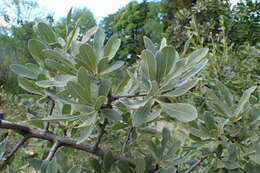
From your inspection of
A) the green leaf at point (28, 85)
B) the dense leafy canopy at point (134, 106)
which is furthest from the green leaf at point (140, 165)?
the green leaf at point (28, 85)

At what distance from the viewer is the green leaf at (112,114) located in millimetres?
370

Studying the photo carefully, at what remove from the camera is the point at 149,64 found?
35 centimetres

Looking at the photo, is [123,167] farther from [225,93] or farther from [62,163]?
[225,93]

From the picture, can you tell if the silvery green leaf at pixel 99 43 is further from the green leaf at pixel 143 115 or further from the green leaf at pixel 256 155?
the green leaf at pixel 256 155

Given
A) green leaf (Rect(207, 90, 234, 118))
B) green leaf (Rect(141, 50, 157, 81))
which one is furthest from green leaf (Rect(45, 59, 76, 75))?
green leaf (Rect(207, 90, 234, 118))

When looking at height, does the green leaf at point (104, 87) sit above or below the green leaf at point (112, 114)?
above

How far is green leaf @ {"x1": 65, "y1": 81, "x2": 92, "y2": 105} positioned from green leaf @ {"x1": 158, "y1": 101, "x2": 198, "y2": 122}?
11cm

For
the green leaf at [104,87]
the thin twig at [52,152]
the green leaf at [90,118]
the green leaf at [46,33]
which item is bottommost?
the thin twig at [52,152]

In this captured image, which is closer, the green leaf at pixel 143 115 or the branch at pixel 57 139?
the green leaf at pixel 143 115

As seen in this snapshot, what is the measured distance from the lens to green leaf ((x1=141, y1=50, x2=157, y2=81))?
0.35 metres

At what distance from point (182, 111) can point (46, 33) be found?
0.97ft

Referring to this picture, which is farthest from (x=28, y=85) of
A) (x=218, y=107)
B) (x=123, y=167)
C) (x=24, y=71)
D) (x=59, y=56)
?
(x=218, y=107)

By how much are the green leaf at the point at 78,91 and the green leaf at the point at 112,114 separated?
3 centimetres

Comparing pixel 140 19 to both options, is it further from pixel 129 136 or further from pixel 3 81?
pixel 129 136
